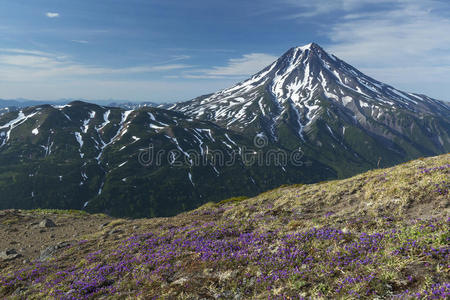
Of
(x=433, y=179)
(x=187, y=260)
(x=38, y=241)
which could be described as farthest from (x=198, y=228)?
(x=38, y=241)

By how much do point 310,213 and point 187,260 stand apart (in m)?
7.88

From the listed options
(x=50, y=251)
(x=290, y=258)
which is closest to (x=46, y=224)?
(x=50, y=251)

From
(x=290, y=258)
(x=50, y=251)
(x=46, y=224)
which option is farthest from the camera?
(x=46, y=224)

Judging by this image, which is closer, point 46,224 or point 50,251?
point 50,251

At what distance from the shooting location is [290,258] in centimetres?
783

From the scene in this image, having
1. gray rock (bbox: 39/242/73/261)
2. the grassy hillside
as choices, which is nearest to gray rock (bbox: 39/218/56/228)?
gray rock (bbox: 39/242/73/261)

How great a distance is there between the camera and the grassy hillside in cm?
599

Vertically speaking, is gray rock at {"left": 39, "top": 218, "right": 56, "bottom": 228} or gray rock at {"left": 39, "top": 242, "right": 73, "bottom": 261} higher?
gray rock at {"left": 39, "top": 242, "right": 73, "bottom": 261}

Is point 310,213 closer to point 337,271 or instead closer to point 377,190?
point 377,190

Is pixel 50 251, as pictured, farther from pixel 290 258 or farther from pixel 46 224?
pixel 290 258

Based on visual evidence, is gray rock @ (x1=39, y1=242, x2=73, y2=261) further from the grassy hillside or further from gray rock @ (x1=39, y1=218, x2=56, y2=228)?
gray rock @ (x1=39, y1=218, x2=56, y2=228)

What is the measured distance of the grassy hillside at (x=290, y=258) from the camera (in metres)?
5.99

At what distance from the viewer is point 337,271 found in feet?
21.7

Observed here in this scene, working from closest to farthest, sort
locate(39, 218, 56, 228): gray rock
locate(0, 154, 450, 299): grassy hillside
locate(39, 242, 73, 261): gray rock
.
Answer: locate(0, 154, 450, 299): grassy hillside → locate(39, 242, 73, 261): gray rock → locate(39, 218, 56, 228): gray rock
